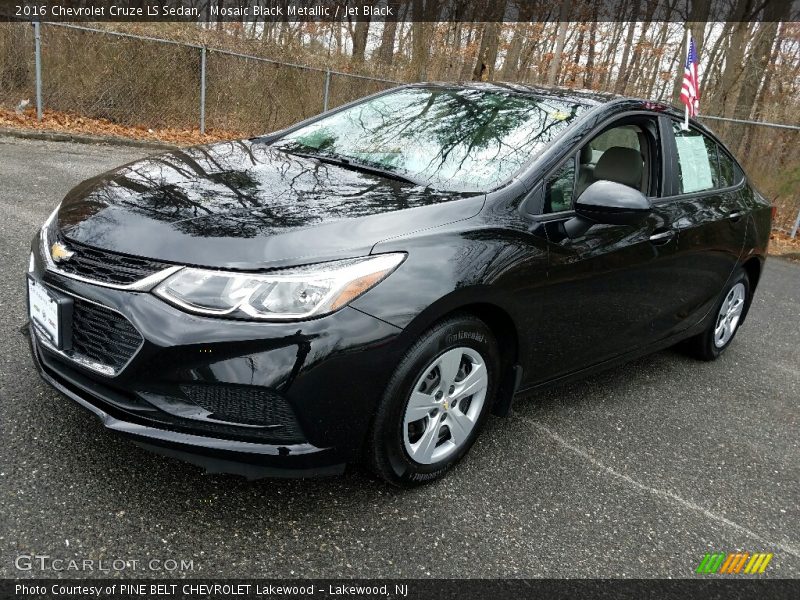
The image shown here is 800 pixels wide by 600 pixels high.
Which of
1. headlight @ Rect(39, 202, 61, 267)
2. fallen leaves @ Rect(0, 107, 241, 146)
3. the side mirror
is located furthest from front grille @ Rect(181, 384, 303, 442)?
fallen leaves @ Rect(0, 107, 241, 146)

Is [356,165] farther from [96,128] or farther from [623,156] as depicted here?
[96,128]

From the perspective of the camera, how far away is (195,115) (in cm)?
1174

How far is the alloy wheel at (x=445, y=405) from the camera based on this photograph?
2467 millimetres

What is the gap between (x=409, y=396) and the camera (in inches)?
93.7

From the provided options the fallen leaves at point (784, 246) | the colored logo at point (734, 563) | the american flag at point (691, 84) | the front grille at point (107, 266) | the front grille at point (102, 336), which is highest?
the american flag at point (691, 84)

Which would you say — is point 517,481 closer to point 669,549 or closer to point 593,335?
point 669,549

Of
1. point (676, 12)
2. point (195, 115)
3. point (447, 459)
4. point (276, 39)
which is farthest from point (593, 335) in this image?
point (676, 12)

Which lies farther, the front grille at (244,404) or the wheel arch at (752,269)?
the wheel arch at (752,269)

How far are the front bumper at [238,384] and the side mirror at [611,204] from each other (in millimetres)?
1142

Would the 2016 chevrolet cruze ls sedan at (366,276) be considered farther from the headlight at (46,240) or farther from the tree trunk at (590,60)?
the tree trunk at (590,60)

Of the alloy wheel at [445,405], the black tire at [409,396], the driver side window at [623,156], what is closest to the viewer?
the black tire at [409,396]

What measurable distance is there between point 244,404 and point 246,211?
676mm

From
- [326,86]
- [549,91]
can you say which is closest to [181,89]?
[326,86]

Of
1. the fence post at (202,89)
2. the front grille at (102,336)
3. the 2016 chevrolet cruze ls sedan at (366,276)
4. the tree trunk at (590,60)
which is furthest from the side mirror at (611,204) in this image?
the tree trunk at (590,60)
